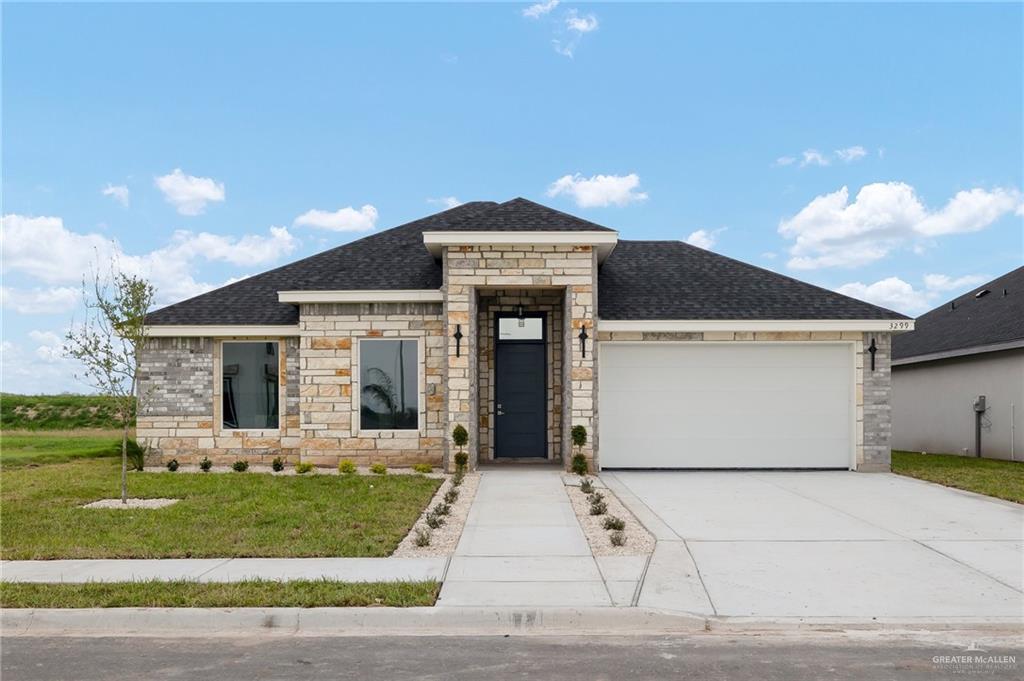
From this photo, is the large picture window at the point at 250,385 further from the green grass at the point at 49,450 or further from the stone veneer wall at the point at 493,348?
the green grass at the point at 49,450

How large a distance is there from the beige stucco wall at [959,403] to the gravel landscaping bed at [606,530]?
11.1 meters

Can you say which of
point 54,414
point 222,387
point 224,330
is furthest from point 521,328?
point 54,414

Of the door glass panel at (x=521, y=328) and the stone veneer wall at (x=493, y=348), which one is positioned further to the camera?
the door glass panel at (x=521, y=328)

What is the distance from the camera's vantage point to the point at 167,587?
628 centimetres

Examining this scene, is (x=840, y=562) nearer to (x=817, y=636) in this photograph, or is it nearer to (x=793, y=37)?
(x=817, y=636)

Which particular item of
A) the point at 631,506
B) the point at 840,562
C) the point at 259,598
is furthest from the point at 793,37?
the point at 259,598

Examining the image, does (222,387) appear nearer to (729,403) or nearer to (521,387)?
(521,387)

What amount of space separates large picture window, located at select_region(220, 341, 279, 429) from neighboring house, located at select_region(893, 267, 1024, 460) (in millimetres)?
15521

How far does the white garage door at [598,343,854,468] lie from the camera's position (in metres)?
14.5

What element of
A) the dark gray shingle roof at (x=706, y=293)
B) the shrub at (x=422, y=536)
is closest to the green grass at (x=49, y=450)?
the dark gray shingle roof at (x=706, y=293)

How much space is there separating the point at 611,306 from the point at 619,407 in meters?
1.92

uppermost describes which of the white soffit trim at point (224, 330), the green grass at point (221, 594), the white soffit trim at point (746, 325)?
the white soffit trim at point (746, 325)

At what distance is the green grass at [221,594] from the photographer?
5.85 meters

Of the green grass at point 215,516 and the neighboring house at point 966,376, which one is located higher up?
the neighboring house at point 966,376
